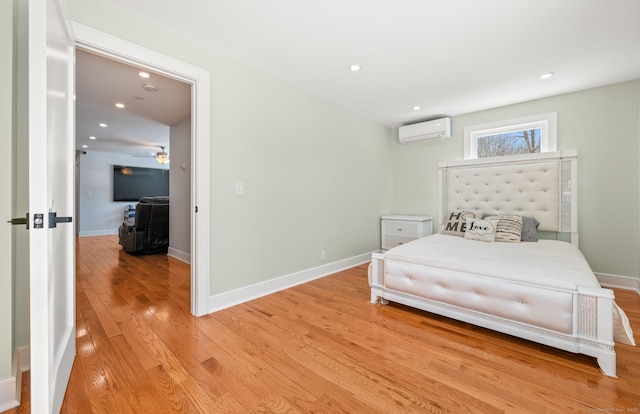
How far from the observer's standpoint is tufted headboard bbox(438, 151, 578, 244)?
3.30 m

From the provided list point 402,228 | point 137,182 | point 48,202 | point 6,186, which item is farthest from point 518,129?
point 137,182

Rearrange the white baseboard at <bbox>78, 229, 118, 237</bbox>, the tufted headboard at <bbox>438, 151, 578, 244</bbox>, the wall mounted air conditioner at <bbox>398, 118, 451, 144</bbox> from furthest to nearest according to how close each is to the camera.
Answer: the white baseboard at <bbox>78, 229, 118, 237</bbox> < the wall mounted air conditioner at <bbox>398, 118, 451, 144</bbox> < the tufted headboard at <bbox>438, 151, 578, 244</bbox>

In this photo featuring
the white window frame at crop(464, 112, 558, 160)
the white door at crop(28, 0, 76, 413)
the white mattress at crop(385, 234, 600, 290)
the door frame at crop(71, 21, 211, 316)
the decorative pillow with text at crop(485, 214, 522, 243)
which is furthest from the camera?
the white window frame at crop(464, 112, 558, 160)

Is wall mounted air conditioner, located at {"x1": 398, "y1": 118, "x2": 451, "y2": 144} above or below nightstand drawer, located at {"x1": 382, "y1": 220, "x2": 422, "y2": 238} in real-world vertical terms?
above

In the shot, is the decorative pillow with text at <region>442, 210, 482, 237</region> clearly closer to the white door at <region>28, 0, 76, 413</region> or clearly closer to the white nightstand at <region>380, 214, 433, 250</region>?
the white nightstand at <region>380, 214, 433, 250</region>

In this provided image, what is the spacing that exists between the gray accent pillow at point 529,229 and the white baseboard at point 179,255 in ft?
15.3

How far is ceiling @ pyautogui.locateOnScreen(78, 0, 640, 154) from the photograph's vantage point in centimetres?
191

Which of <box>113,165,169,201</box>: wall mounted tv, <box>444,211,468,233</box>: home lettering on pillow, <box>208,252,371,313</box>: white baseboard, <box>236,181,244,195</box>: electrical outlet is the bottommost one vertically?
<box>208,252,371,313</box>: white baseboard

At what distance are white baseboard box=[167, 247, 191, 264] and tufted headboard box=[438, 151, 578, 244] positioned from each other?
4161mm

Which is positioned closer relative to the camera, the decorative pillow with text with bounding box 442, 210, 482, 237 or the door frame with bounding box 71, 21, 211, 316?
the door frame with bounding box 71, 21, 211, 316

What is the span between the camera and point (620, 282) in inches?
121

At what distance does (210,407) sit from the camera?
134 centimetres

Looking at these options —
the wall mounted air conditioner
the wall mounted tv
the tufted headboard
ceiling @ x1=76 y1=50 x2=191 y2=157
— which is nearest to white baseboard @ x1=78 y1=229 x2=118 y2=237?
the wall mounted tv

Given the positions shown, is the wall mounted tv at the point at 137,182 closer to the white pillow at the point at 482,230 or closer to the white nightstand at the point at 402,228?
the white nightstand at the point at 402,228
